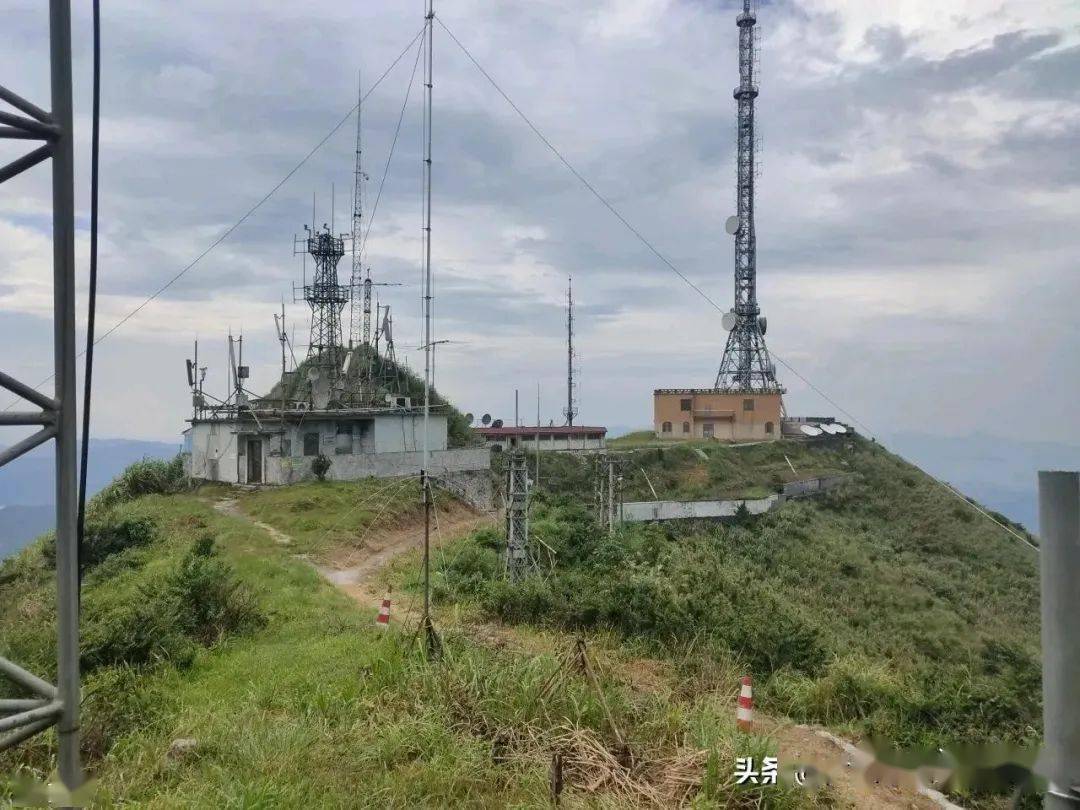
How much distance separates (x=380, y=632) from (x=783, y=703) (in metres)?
5.30

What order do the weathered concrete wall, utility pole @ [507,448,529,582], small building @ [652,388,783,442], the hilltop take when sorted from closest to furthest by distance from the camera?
the hilltop
utility pole @ [507,448,529,582]
the weathered concrete wall
small building @ [652,388,783,442]

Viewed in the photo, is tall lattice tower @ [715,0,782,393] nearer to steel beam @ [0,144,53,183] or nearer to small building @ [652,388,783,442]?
small building @ [652,388,783,442]

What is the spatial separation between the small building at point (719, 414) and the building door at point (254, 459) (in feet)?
93.1

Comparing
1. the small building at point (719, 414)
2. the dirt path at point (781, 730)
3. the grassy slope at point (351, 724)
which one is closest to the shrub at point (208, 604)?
the grassy slope at point (351, 724)

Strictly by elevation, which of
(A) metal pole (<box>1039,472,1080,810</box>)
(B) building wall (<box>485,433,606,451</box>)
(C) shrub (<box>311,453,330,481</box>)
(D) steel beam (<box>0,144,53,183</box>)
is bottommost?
(C) shrub (<box>311,453,330,481</box>)

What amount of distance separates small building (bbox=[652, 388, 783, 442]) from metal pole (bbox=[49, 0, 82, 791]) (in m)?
46.3

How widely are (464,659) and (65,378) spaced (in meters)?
5.44

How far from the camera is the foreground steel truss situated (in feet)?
12.1

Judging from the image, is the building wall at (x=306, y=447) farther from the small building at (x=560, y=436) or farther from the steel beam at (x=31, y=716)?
the steel beam at (x=31, y=716)

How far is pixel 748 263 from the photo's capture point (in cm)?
5019

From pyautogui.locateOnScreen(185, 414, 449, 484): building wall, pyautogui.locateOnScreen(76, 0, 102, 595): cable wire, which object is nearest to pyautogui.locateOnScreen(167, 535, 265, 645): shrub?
pyautogui.locateOnScreen(76, 0, 102, 595): cable wire

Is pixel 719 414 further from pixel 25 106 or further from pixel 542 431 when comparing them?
pixel 25 106

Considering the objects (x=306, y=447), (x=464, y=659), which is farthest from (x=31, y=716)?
(x=306, y=447)

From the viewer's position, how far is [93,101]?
170 inches
